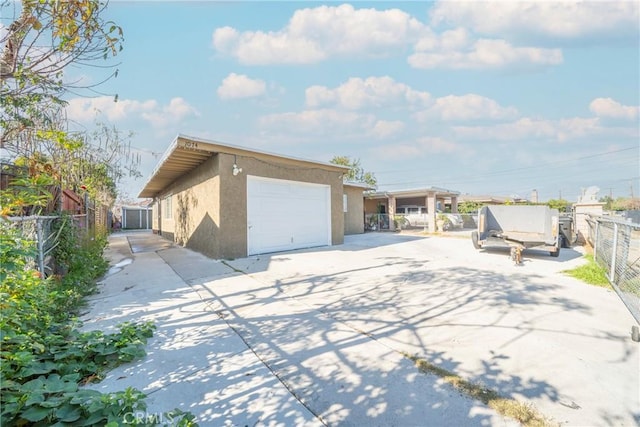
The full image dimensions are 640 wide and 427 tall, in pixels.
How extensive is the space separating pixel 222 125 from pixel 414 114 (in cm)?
1338

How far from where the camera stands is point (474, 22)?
732 centimetres

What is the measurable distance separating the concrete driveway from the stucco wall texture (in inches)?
87.6

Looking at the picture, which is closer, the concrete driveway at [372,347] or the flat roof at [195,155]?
the concrete driveway at [372,347]

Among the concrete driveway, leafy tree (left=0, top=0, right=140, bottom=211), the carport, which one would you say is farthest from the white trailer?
leafy tree (left=0, top=0, right=140, bottom=211)

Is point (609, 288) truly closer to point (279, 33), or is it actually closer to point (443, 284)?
point (443, 284)

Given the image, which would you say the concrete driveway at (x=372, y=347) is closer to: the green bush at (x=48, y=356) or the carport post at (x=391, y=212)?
the green bush at (x=48, y=356)

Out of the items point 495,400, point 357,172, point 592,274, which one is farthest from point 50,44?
point 357,172

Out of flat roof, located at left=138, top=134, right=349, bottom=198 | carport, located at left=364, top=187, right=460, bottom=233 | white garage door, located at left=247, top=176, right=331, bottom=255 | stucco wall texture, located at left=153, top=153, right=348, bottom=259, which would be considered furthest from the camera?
carport, located at left=364, top=187, right=460, bottom=233

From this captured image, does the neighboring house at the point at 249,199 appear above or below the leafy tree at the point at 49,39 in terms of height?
below

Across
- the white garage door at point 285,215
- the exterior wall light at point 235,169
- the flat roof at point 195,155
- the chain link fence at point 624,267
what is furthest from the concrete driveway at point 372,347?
the flat roof at point 195,155

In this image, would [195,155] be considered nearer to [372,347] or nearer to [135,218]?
[372,347]

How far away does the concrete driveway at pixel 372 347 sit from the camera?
6.22 feet

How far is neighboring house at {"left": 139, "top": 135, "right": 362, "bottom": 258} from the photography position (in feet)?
24.6

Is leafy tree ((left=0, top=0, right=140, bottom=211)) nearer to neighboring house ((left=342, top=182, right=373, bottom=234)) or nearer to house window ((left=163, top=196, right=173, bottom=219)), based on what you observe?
house window ((left=163, top=196, right=173, bottom=219))
